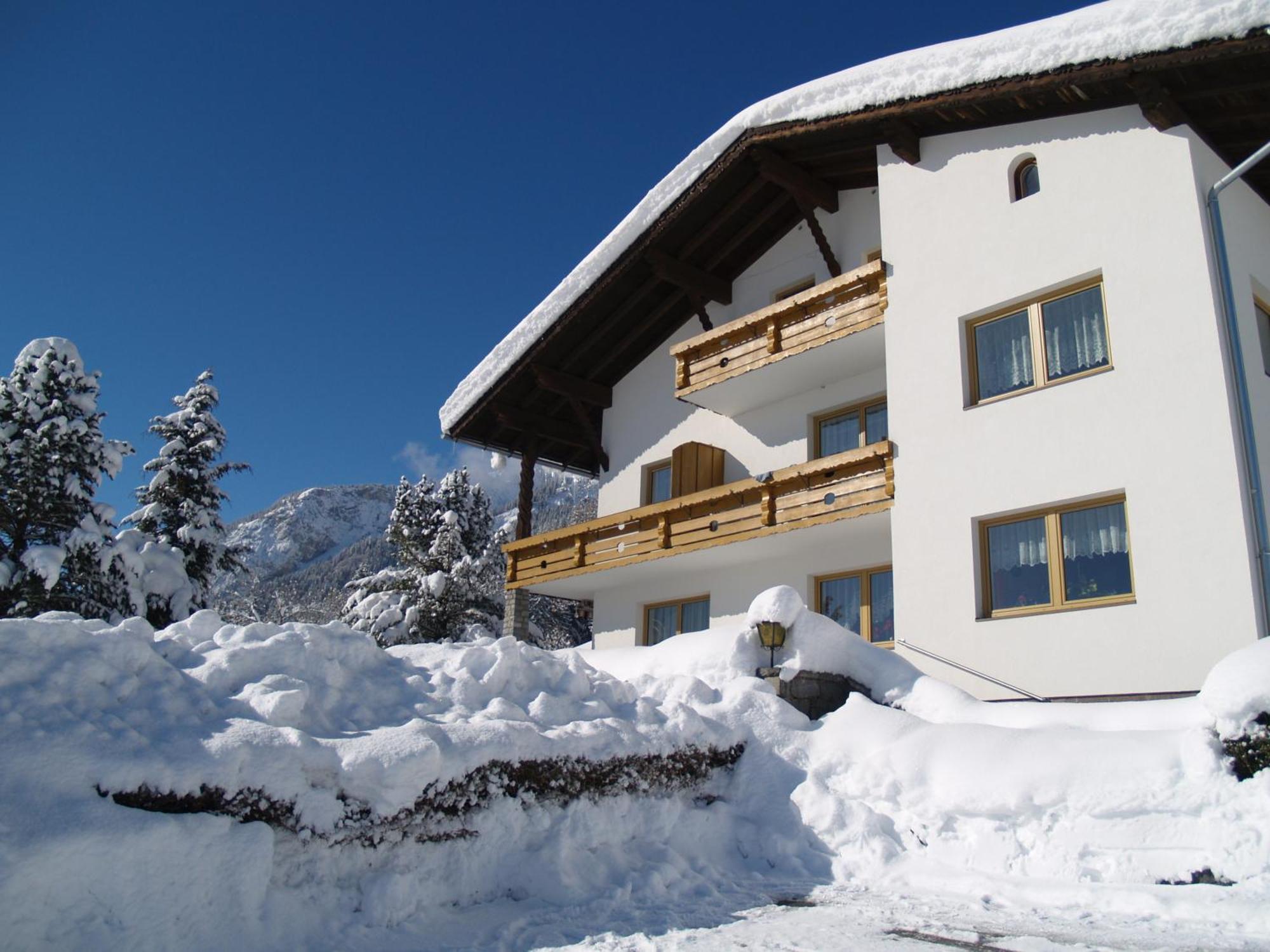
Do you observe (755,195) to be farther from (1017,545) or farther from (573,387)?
(1017,545)

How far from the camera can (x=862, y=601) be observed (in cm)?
1360

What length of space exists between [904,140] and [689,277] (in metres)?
5.00

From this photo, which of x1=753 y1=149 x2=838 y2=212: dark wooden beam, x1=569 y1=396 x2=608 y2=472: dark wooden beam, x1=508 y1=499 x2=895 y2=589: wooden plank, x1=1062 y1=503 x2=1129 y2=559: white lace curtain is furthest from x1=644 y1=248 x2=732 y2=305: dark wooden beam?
x1=1062 y1=503 x2=1129 y2=559: white lace curtain

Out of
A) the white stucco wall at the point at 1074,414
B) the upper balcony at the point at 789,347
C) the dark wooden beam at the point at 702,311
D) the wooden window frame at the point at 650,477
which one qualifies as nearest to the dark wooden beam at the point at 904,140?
the white stucco wall at the point at 1074,414

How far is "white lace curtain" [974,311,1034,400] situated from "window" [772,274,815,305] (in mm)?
4646

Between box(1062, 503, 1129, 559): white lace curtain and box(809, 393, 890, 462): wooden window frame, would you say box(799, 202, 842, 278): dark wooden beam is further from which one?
box(1062, 503, 1129, 559): white lace curtain

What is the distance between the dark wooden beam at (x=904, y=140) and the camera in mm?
12953

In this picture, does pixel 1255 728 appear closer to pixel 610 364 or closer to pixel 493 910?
pixel 493 910

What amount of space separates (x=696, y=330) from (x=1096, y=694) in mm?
10696

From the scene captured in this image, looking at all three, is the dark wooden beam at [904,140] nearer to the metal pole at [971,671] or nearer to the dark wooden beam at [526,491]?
the metal pole at [971,671]

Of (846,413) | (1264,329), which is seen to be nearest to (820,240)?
(846,413)

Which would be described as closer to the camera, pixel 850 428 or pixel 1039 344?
pixel 1039 344

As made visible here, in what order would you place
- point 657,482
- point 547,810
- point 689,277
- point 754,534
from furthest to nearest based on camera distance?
point 657,482 → point 689,277 → point 754,534 → point 547,810

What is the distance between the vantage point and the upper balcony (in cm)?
1350
